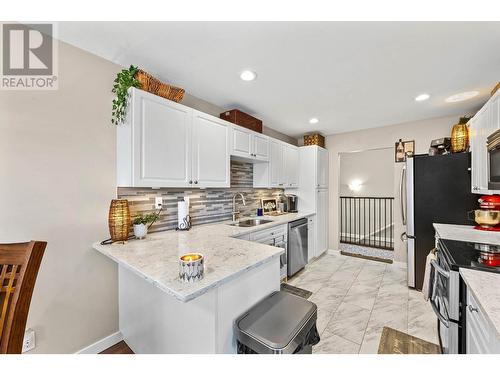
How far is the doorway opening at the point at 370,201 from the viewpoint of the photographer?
5336 millimetres

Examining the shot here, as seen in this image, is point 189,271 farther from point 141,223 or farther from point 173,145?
point 173,145

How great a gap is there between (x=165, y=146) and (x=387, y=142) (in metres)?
3.69

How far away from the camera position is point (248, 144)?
2787 millimetres

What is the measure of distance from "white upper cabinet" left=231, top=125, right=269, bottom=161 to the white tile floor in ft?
6.20

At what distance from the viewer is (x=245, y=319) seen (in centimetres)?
113

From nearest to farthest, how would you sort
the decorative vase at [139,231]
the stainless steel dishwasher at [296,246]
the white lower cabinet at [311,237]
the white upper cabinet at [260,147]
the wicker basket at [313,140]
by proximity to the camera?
the decorative vase at [139,231] < the white upper cabinet at [260,147] < the stainless steel dishwasher at [296,246] < the white lower cabinet at [311,237] < the wicker basket at [313,140]

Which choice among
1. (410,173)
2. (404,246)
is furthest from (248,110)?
(404,246)

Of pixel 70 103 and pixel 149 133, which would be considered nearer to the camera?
pixel 70 103

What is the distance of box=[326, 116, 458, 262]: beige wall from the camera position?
3268 mm

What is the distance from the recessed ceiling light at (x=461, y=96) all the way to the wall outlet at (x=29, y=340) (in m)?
4.48

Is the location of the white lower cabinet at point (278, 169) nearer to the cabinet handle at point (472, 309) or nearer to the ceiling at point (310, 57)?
the ceiling at point (310, 57)

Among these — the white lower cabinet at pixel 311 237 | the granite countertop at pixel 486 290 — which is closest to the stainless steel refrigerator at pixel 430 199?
the white lower cabinet at pixel 311 237
